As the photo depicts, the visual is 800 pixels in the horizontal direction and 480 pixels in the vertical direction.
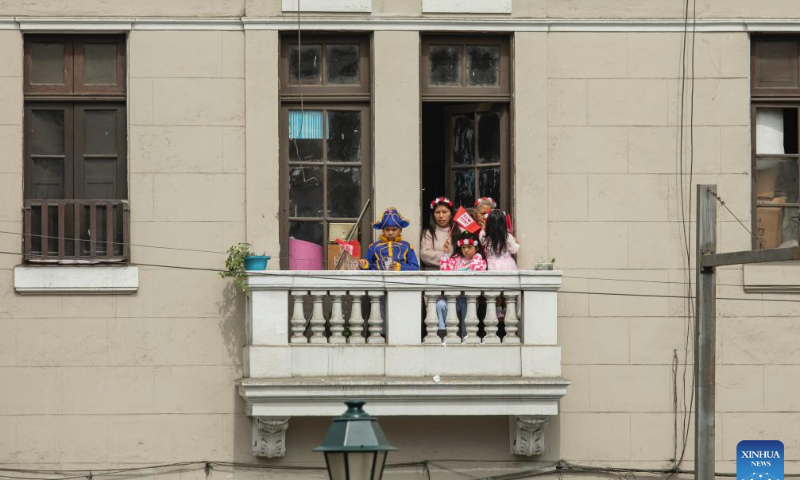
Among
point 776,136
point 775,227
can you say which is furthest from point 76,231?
point 776,136

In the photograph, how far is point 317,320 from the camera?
1733cm

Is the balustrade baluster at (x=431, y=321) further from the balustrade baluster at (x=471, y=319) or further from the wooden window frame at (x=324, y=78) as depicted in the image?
the wooden window frame at (x=324, y=78)

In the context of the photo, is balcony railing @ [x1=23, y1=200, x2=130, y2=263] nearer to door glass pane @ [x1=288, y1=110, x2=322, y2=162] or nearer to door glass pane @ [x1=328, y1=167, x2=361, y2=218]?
door glass pane @ [x1=288, y1=110, x2=322, y2=162]

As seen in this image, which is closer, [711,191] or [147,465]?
[711,191]

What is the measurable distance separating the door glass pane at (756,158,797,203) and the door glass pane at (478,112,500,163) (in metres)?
2.84

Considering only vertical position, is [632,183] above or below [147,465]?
above

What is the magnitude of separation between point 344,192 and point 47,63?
343cm

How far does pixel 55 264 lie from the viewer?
58.6 ft

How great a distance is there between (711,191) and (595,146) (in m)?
2.26

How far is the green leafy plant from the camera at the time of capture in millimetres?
17500

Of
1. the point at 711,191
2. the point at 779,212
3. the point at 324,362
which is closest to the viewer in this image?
the point at 711,191

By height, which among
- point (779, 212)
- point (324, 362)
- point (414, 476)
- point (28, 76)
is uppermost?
point (28, 76)

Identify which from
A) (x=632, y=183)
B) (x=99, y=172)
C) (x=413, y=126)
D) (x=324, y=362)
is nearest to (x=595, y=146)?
(x=632, y=183)

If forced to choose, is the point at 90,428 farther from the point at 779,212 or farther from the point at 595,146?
the point at 779,212
